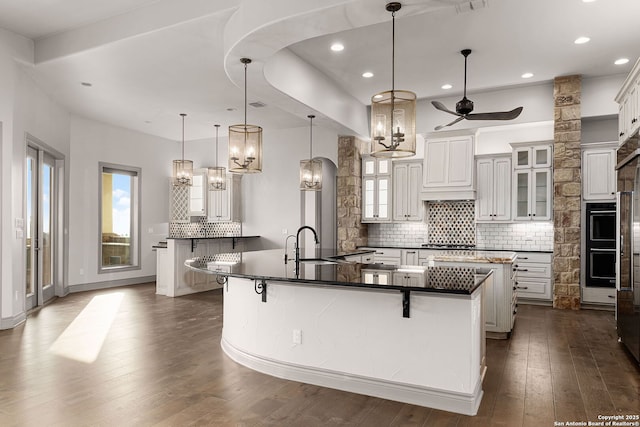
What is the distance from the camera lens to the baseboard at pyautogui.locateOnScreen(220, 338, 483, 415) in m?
2.92

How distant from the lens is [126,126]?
28.6 ft

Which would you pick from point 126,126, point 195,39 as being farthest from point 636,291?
point 126,126

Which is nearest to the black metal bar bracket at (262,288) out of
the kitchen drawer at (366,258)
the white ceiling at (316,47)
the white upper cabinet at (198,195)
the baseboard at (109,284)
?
the white ceiling at (316,47)

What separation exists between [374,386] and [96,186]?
716 centimetres

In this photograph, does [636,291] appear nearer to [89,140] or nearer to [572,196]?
[572,196]

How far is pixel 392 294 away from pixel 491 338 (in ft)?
7.44

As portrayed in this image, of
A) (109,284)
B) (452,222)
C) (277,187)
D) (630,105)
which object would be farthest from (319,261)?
(109,284)

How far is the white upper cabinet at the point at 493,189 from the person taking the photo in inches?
280

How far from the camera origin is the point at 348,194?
8.07 m

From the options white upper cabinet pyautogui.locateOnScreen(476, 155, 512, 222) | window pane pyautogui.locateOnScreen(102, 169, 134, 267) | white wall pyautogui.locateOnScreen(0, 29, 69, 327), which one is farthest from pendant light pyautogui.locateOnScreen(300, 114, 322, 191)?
window pane pyautogui.locateOnScreen(102, 169, 134, 267)

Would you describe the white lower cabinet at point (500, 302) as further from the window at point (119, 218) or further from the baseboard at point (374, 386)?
the window at point (119, 218)

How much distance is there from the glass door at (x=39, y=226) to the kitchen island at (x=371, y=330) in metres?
3.72

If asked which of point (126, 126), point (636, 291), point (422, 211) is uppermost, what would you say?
point (126, 126)

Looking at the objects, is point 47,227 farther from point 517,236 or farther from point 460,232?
point 517,236
